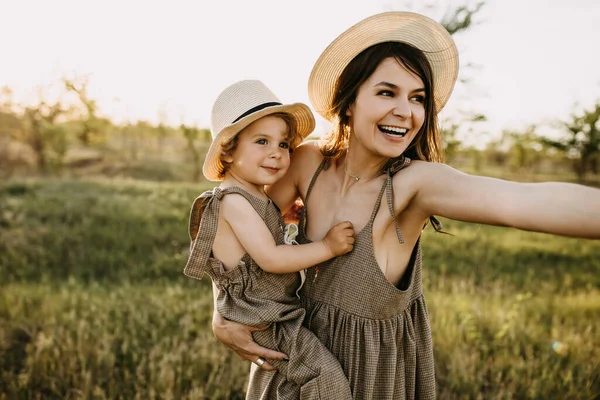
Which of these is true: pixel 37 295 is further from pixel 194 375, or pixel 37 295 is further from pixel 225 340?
pixel 225 340

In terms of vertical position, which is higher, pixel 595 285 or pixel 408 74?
pixel 408 74

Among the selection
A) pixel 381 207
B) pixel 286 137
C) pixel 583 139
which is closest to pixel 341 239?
pixel 381 207

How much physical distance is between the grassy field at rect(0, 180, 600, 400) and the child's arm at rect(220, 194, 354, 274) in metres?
1.85

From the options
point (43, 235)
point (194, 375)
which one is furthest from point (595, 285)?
point (43, 235)

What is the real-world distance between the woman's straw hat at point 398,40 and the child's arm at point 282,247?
2.59 feet

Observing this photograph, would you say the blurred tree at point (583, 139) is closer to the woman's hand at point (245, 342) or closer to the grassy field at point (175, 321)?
the grassy field at point (175, 321)

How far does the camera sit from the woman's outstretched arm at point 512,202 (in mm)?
1476

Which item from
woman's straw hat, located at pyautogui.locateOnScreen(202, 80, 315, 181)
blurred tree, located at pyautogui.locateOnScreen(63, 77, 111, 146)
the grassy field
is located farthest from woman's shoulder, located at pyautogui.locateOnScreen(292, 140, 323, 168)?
blurred tree, located at pyautogui.locateOnScreen(63, 77, 111, 146)

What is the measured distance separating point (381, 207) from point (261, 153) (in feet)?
1.96

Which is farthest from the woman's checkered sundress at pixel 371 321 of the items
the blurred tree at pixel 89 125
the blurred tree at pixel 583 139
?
the blurred tree at pixel 89 125

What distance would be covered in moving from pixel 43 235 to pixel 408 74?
868 centimetres

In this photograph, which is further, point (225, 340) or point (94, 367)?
point (94, 367)

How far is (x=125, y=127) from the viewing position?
128ft

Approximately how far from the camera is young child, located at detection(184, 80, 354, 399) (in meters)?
2.17
